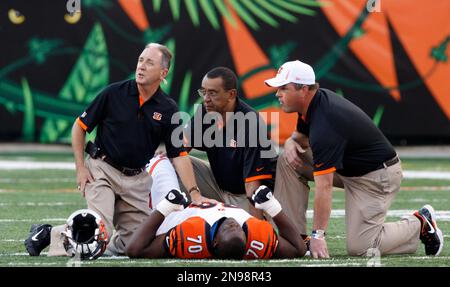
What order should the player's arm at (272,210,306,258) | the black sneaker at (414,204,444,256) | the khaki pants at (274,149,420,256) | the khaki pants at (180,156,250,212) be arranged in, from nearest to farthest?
1. the player's arm at (272,210,306,258)
2. the black sneaker at (414,204,444,256)
3. the khaki pants at (274,149,420,256)
4. the khaki pants at (180,156,250,212)

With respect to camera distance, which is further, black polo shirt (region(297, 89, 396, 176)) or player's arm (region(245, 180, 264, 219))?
player's arm (region(245, 180, 264, 219))

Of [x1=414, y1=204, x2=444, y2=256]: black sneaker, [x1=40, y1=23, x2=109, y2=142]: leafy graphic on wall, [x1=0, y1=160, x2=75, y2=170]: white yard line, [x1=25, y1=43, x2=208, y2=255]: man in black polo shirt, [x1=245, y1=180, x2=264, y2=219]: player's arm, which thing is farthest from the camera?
[x1=40, y1=23, x2=109, y2=142]: leafy graphic on wall

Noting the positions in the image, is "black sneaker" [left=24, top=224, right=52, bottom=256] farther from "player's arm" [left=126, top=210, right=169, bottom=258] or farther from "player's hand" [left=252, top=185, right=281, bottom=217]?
"player's hand" [left=252, top=185, right=281, bottom=217]

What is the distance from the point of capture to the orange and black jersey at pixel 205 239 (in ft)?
21.3

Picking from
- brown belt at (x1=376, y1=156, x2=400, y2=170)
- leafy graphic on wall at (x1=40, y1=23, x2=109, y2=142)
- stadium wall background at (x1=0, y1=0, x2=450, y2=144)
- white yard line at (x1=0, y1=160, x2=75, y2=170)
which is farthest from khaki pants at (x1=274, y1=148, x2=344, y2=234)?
leafy graphic on wall at (x1=40, y1=23, x2=109, y2=142)

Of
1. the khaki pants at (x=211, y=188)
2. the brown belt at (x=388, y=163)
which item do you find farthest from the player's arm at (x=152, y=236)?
the brown belt at (x=388, y=163)

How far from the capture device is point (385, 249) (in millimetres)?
7219

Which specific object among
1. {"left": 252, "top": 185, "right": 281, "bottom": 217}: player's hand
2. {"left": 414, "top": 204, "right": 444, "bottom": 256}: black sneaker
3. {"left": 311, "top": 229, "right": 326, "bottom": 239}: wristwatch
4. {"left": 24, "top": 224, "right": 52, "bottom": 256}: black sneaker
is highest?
{"left": 252, "top": 185, "right": 281, "bottom": 217}: player's hand

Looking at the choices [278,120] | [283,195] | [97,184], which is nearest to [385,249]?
[283,195]

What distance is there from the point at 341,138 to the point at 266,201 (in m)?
0.71

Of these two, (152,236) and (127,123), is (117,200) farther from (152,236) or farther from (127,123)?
(152,236)

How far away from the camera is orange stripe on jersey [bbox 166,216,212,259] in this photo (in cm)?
652

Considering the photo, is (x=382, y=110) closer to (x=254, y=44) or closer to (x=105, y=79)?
(x=254, y=44)

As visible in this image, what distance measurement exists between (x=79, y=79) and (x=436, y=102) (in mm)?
5643
